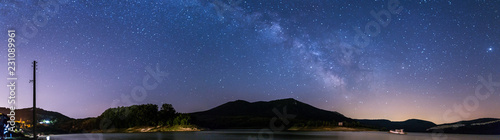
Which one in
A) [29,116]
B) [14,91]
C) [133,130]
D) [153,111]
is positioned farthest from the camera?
[153,111]

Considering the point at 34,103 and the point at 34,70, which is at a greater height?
the point at 34,70

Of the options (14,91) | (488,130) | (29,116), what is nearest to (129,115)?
(29,116)

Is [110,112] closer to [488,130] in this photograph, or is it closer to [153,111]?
[153,111]

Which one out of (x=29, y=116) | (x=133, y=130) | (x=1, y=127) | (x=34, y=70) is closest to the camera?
(x=1, y=127)

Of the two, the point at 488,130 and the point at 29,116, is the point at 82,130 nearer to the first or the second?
the point at 29,116

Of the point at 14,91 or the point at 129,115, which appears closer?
the point at 14,91

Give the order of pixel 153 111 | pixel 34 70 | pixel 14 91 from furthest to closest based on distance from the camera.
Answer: pixel 153 111 < pixel 34 70 < pixel 14 91

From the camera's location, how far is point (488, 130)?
19712 cm

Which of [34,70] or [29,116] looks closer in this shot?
[34,70]

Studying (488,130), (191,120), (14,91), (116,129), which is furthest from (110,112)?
(488,130)

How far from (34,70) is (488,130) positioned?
222364 millimetres

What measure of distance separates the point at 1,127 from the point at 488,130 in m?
226

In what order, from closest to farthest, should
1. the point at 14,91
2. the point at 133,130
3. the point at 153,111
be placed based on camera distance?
the point at 14,91 → the point at 133,130 → the point at 153,111

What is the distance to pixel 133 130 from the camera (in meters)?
176
